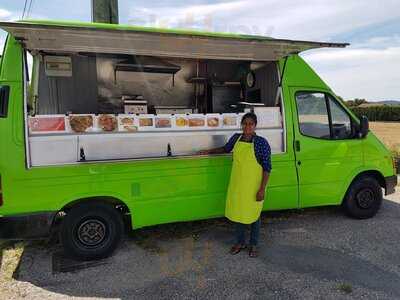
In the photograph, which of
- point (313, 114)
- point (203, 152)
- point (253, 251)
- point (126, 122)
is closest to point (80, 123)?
point (126, 122)

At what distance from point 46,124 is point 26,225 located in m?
1.08

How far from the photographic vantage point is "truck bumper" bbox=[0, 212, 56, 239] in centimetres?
364

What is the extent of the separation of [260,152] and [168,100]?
2.87 metres

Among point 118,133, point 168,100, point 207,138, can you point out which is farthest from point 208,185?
point 168,100

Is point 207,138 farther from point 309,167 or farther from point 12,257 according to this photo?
point 12,257

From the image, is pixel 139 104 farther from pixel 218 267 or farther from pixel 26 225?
pixel 218 267

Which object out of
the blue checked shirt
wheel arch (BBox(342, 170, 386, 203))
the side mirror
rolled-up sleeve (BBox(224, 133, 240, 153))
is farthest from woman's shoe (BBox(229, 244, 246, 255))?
the side mirror

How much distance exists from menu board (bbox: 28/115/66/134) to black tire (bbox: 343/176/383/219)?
13.4 feet

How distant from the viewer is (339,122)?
5.09 metres

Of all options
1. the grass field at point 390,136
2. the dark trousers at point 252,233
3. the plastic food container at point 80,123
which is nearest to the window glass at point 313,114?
the dark trousers at point 252,233

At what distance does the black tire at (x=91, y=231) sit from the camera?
3928mm

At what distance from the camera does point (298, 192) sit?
4883 mm

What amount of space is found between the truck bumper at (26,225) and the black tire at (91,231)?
186mm

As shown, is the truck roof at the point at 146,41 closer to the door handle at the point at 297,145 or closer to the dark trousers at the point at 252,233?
the door handle at the point at 297,145
